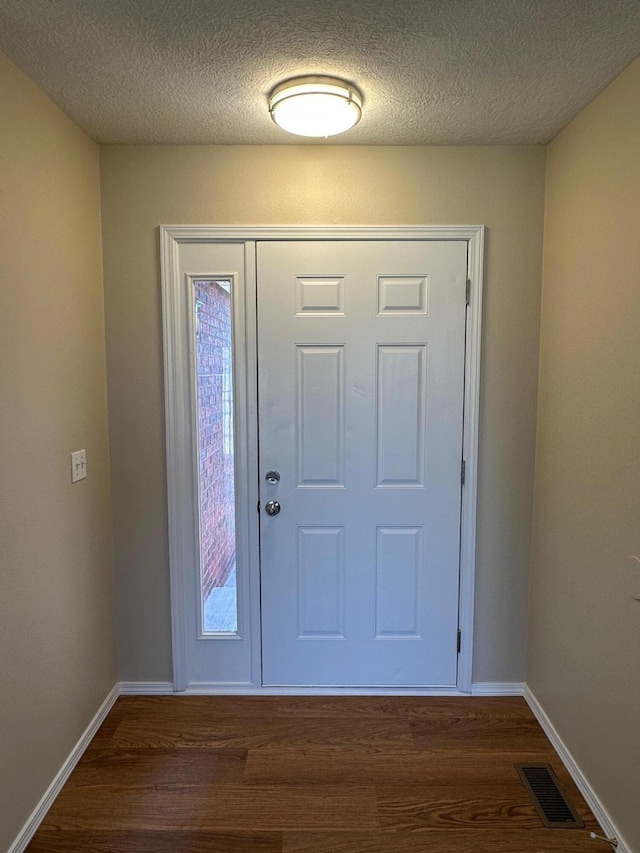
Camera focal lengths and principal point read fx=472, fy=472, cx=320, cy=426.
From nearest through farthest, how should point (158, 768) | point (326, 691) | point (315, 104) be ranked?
point (315, 104) → point (158, 768) → point (326, 691)

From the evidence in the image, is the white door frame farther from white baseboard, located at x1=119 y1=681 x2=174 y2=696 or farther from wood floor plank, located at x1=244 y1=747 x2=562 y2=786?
wood floor plank, located at x1=244 y1=747 x2=562 y2=786

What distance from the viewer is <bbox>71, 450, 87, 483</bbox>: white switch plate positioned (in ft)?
6.03

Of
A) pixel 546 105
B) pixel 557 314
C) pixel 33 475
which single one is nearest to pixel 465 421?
pixel 557 314

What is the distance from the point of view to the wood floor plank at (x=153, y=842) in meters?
1.50

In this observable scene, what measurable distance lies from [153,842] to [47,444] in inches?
53.5

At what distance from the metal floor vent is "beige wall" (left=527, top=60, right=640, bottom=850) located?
12 centimetres

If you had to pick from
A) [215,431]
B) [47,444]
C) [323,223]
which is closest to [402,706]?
[215,431]

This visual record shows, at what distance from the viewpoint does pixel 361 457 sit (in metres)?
2.13

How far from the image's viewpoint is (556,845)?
59.8 inches

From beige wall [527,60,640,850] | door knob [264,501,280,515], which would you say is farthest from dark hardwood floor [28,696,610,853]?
door knob [264,501,280,515]

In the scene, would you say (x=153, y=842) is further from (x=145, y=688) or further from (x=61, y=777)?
(x=145, y=688)

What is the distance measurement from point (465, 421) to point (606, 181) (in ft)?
3.31

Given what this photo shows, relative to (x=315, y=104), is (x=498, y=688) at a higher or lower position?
lower

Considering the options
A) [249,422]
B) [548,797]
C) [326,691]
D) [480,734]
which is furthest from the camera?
[326,691]
